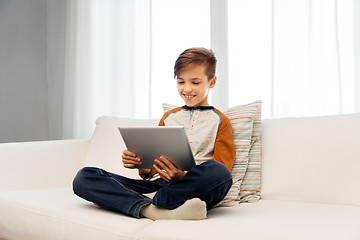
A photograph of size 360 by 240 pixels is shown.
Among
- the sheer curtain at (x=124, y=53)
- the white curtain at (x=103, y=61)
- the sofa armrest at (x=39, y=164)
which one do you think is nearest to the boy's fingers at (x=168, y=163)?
the sofa armrest at (x=39, y=164)

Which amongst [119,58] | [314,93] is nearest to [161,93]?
[119,58]

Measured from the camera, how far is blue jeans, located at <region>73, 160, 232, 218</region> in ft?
3.75

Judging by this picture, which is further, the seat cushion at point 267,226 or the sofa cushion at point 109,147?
the sofa cushion at point 109,147

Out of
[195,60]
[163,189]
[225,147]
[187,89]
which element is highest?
[195,60]

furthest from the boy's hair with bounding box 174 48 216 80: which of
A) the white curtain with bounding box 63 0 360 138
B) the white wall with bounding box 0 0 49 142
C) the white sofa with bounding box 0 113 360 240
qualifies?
the white wall with bounding box 0 0 49 142

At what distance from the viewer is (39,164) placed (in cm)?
183

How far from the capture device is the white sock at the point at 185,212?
3.54ft

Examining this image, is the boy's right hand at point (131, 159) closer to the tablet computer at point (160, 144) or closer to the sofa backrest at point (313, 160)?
the tablet computer at point (160, 144)

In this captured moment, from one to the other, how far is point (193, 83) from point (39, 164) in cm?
90

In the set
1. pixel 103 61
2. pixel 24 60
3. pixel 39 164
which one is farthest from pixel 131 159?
pixel 24 60

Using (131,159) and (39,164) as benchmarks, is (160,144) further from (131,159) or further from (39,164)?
(39,164)

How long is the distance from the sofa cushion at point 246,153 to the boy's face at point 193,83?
19 cm

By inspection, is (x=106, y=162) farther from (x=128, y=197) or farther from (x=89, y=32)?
(x=89, y=32)

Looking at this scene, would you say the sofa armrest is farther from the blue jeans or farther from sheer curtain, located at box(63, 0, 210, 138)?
sheer curtain, located at box(63, 0, 210, 138)
